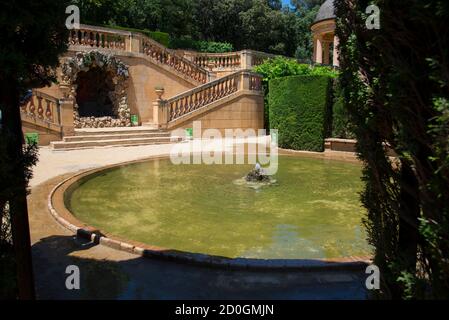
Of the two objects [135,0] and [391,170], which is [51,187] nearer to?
[391,170]

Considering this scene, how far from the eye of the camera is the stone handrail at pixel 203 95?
1866 cm

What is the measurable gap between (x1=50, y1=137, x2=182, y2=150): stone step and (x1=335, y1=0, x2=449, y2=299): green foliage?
14.1 meters

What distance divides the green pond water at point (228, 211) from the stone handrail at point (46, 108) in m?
5.95

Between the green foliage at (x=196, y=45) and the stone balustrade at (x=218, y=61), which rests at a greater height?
the green foliage at (x=196, y=45)

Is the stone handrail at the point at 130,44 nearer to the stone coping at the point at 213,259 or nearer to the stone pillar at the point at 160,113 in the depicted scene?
the stone pillar at the point at 160,113

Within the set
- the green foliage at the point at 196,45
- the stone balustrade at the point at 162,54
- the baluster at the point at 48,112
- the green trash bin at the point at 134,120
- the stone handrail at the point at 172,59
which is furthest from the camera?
the green foliage at the point at 196,45

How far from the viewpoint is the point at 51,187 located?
28.3 ft

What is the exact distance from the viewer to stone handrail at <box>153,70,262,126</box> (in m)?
18.7

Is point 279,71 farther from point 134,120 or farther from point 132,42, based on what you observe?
point 134,120

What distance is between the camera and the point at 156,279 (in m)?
4.30

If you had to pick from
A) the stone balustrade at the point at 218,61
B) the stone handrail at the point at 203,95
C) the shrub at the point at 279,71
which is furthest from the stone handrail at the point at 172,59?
the stone handrail at the point at 203,95

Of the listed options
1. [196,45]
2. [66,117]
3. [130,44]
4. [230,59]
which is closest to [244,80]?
[230,59]
